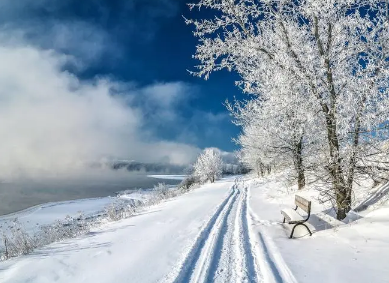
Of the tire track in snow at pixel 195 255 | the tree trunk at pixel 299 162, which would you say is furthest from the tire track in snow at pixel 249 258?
the tree trunk at pixel 299 162

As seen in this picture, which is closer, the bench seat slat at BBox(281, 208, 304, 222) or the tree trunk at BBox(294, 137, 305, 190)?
the bench seat slat at BBox(281, 208, 304, 222)

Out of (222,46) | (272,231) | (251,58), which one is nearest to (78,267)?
(272,231)

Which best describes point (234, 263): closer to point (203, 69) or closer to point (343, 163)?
point (343, 163)

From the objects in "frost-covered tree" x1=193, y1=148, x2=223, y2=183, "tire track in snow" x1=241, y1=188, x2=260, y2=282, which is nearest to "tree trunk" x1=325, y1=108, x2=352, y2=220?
"tire track in snow" x1=241, y1=188, x2=260, y2=282

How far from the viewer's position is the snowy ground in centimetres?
515

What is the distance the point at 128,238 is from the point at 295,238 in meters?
5.13

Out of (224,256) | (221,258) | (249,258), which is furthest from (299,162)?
(221,258)

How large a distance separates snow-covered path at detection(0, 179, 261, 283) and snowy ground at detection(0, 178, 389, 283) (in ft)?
0.05

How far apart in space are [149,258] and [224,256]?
180 centimetres


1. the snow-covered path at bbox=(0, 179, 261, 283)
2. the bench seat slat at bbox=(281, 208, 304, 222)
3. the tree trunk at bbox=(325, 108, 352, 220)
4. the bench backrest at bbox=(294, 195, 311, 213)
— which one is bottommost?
the snow-covered path at bbox=(0, 179, 261, 283)

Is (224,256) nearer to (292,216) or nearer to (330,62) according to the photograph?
(292,216)

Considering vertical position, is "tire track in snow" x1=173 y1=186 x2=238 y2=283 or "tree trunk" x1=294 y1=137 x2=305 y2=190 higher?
"tree trunk" x1=294 y1=137 x2=305 y2=190

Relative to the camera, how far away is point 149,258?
258 inches

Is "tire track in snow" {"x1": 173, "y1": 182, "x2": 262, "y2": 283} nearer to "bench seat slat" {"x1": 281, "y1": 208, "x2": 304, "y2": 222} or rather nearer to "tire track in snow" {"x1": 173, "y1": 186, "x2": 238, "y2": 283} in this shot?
"tire track in snow" {"x1": 173, "y1": 186, "x2": 238, "y2": 283}
